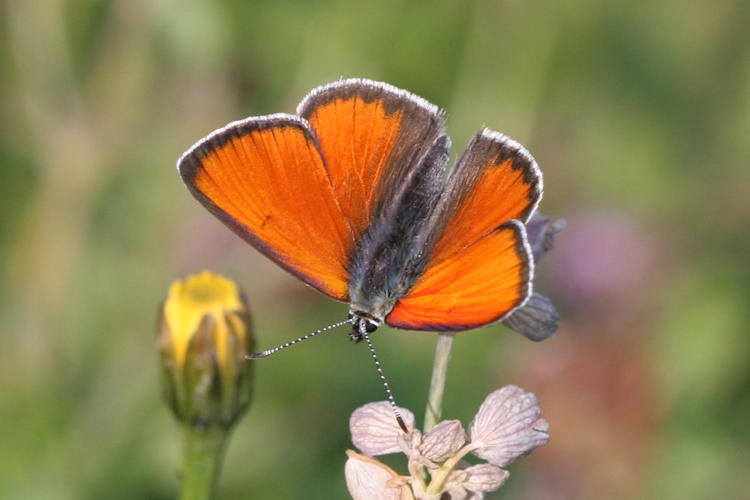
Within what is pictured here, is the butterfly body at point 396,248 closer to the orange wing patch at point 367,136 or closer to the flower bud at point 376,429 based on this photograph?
the orange wing patch at point 367,136

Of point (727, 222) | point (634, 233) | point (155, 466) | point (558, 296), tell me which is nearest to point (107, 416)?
point (155, 466)

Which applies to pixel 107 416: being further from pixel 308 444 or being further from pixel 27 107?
pixel 27 107

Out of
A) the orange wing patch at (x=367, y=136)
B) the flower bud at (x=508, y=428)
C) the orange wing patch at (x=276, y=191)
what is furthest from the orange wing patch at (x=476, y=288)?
the orange wing patch at (x=367, y=136)

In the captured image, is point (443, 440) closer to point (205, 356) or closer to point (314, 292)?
point (205, 356)

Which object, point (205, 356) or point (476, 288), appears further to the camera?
point (205, 356)

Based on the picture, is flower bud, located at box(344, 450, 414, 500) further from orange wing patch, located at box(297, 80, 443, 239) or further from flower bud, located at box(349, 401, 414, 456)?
orange wing patch, located at box(297, 80, 443, 239)

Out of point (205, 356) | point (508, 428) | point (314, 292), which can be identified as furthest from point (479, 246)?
point (314, 292)
